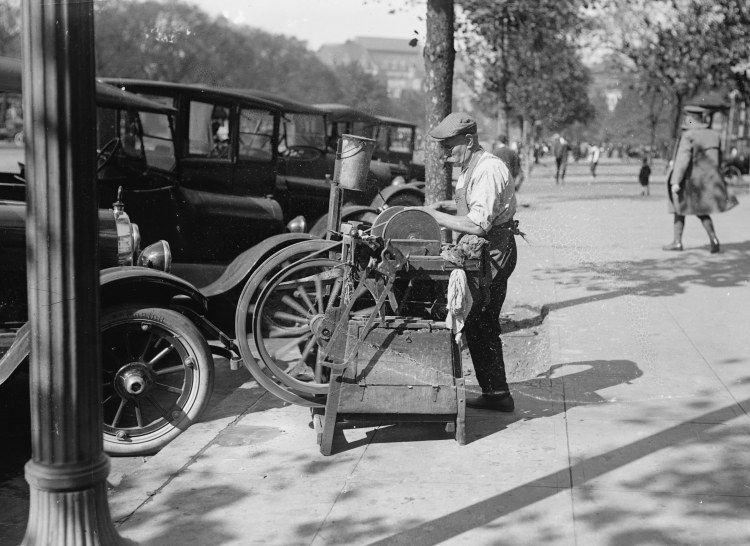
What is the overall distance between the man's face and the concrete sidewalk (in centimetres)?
149

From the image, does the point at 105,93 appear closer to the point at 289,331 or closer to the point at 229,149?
the point at 229,149

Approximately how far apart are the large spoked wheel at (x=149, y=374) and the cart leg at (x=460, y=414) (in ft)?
4.64

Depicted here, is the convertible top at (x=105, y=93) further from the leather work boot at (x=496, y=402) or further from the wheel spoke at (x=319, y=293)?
the leather work boot at (x=496, y=402)

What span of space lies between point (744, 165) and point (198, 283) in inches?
1460

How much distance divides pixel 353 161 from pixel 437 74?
1.96 metres

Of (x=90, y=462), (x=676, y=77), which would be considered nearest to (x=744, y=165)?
(x=676, y=77)

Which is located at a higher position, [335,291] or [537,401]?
[335,291]

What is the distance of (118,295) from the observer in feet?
17.5

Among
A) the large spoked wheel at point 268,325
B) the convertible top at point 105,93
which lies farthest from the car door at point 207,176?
the large spoked wheel at point 268,325

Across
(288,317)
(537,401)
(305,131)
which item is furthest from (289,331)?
(305,131)

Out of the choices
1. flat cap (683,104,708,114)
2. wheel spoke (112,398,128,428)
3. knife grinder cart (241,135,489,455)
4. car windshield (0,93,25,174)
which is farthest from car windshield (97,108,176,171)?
flat cap (683,104,708,114)

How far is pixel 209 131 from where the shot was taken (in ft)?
30.1

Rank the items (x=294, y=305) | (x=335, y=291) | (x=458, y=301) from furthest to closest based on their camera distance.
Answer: (x=294, y=305) → (x=335, y=291) → (x=458, y=301)

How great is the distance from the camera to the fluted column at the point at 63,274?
2762 millimetres
